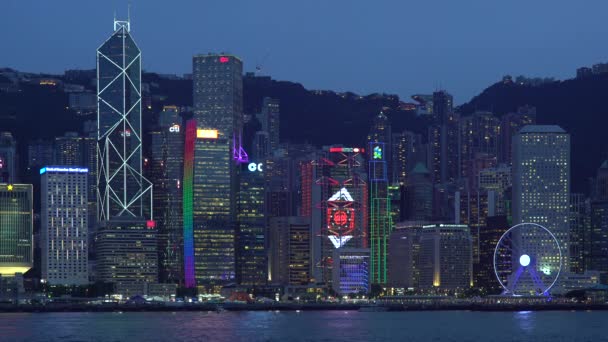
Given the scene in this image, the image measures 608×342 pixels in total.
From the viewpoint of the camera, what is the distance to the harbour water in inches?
5531

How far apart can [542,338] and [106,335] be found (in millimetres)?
38690

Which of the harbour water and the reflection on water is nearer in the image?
the harbour water

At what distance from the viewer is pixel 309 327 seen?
16012cm

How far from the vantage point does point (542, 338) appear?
140125mm

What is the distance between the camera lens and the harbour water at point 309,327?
140 metres

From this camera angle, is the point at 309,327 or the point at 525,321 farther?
the point at 525,321

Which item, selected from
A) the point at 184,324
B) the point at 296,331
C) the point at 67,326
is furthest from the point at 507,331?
the point at 67,326

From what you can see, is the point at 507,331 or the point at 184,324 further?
the point at 184,324

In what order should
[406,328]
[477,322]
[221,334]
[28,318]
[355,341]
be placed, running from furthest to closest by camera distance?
[28,318]
[477,322]
[406,328]
[221,334]
[355,341]

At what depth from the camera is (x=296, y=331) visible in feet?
498

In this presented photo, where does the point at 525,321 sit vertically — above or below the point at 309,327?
below

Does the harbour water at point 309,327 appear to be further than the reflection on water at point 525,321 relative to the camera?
No

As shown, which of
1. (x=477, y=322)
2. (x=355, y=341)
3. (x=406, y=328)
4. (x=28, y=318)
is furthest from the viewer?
(x=28, y=318)

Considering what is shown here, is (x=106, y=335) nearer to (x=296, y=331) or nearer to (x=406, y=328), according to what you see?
(x=296, y=331)
